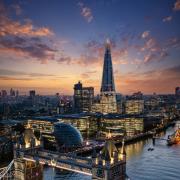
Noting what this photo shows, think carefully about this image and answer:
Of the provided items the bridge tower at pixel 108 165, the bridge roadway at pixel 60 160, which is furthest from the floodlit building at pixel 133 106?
the bridge tower at pixel 108 165

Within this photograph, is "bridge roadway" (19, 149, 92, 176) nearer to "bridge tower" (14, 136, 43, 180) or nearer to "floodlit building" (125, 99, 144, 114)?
"bridge tower" (14, 136, 43, 180)

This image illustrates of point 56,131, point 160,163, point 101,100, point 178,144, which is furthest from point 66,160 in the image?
point 101,100

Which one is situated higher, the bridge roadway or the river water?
the bridge roadway

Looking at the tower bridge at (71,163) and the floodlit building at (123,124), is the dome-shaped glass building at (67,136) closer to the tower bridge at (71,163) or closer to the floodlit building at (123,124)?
the floodlit building at (123,124)

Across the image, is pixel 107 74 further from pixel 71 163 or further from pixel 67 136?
pixel 71 163

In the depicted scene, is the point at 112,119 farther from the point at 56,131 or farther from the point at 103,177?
the point at 103,177

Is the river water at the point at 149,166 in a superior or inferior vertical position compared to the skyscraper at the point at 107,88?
inferior

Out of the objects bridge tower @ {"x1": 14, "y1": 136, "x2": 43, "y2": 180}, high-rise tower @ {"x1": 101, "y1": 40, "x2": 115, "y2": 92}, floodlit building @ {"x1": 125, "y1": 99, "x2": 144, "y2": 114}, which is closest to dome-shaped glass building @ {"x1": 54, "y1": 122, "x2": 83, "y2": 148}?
bridge tower @ {"x1": 14, "y1": 136, "x2": 43, "y2": 180}
